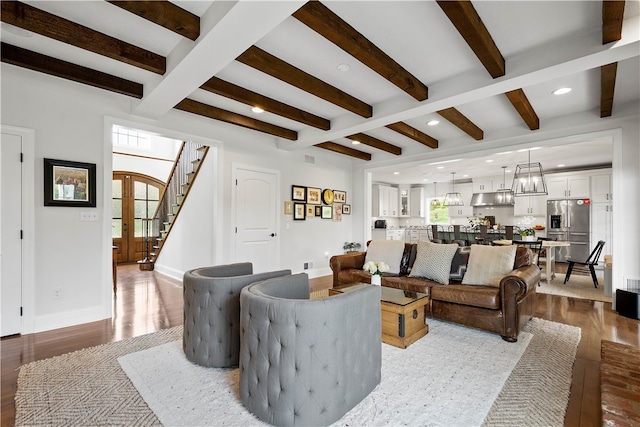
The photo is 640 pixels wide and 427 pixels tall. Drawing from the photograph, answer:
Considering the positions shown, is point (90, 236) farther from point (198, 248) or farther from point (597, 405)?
point (597, 405)

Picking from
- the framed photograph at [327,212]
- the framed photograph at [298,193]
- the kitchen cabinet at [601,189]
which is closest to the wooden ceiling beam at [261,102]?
the framed photograph at [298,193]

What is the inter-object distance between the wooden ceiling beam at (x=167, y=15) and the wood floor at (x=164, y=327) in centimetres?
256

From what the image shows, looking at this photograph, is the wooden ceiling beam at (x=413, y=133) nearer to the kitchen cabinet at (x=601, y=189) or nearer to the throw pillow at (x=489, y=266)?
the throw pillow at (x=489, y=266)

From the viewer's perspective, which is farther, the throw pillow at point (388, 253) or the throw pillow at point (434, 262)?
the throw pillow at point (388, 253)

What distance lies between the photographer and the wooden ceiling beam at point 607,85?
281 cm

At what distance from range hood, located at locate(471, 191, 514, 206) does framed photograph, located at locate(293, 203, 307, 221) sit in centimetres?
570

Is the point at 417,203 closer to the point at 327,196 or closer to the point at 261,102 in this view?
the point at 327,196

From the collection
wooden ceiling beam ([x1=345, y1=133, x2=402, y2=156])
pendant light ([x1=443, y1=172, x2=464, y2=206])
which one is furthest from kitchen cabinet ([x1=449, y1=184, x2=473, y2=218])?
wooden ceiling beam ([x1=345, y1=133, x2=402, y2=156])

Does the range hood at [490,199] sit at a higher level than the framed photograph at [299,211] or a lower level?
higher

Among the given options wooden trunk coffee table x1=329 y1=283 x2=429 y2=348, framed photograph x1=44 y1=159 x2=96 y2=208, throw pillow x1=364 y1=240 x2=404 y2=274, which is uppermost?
framed photograph x1=44 y1=159 x2=96 y2=208

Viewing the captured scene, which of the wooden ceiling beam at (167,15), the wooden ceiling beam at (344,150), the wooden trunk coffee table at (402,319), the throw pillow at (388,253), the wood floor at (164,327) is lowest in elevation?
the wood floor at (164,327)

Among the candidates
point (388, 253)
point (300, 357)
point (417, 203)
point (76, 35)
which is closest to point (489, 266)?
point (388, 253)

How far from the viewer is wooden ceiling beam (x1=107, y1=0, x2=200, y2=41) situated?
6.56ft

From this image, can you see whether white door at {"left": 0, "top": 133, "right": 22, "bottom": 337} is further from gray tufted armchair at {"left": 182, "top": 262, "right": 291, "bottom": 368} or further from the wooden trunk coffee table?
the wooden trunk coffee table
